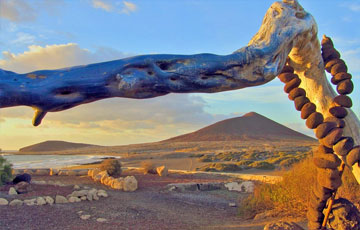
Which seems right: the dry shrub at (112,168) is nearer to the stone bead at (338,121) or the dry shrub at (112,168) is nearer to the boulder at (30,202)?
the boulder at (30,202)

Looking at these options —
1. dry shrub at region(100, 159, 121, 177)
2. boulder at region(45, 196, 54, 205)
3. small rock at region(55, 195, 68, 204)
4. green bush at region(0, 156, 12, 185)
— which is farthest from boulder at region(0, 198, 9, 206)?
dry shrub at region(100, 159, 121, 177)

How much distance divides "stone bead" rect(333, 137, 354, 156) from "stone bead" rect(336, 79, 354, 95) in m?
0.56

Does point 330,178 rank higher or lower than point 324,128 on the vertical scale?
lower

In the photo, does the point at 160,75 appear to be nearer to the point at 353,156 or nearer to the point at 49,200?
the point at 353,156

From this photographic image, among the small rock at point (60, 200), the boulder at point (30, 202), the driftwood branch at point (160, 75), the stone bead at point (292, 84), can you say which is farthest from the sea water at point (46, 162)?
the driftwood branch at point (160, 75)

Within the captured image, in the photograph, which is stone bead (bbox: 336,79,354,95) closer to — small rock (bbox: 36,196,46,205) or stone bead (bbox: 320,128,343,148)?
stone bead (bbox: 320,128,343,148)

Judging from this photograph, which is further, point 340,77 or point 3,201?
point 3,201

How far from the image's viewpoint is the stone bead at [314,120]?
13.3 ft

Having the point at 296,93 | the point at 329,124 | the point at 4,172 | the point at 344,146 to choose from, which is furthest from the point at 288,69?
the point at 4,172

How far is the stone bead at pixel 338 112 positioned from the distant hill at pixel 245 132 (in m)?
83.9

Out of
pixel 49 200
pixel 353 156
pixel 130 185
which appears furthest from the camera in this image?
pixel 130 185

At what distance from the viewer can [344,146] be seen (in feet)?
12.6

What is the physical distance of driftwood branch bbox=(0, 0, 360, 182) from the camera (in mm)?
2336

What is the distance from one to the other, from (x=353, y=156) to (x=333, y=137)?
0.27 metres
